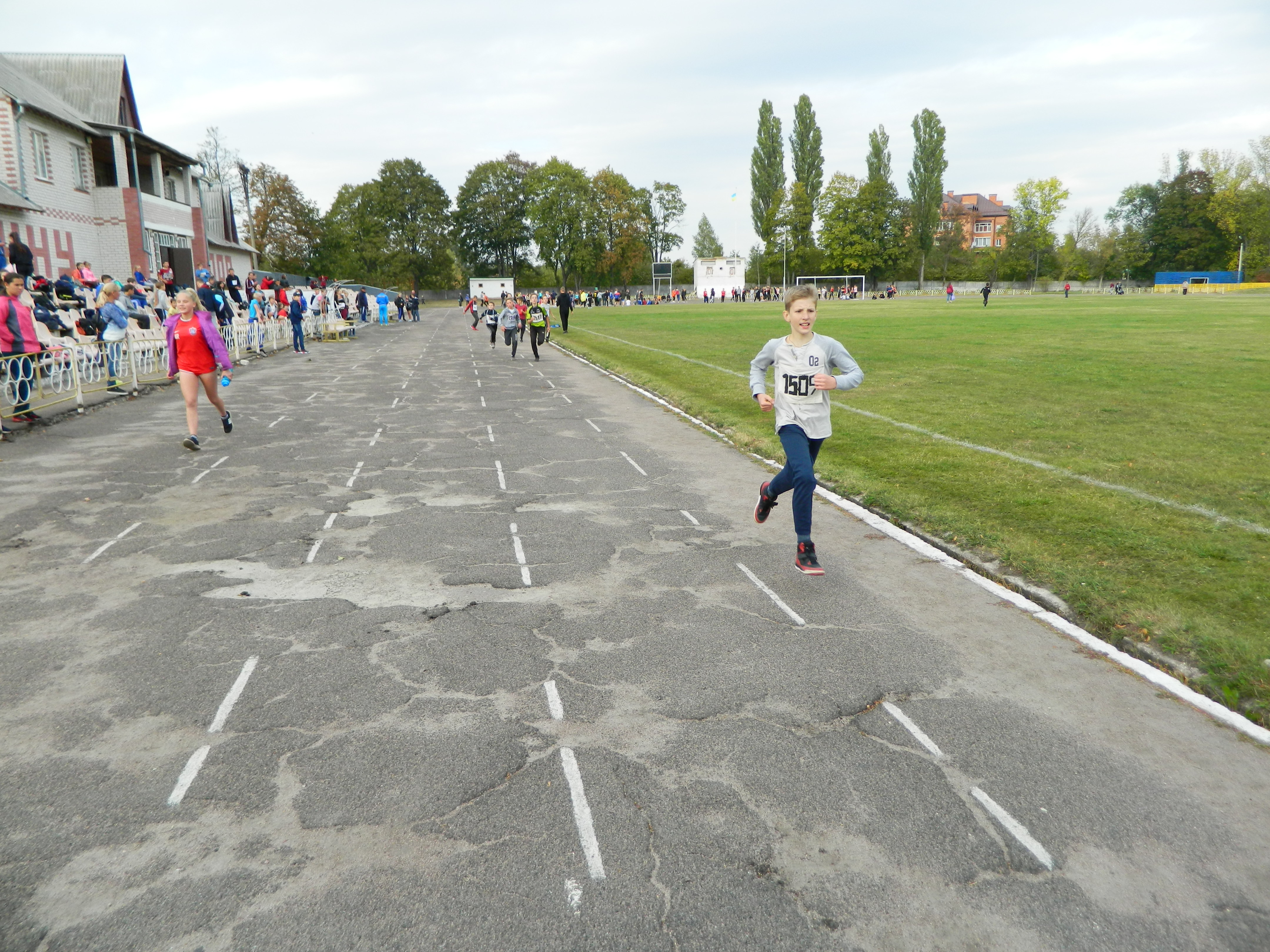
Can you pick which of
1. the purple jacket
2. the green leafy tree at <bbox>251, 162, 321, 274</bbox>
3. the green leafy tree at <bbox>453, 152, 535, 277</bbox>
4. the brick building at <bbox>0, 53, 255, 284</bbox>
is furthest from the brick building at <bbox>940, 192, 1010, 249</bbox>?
the purple jacket

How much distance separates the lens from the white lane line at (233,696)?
14.0ft

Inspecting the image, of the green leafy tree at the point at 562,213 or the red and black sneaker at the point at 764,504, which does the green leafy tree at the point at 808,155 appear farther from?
the red and black sneaker at the point at 764,504

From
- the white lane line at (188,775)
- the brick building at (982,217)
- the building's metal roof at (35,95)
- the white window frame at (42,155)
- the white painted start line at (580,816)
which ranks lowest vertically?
the white painted start line at (580,816)

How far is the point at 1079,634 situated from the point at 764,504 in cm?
265

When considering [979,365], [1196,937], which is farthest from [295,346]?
[1196,937]

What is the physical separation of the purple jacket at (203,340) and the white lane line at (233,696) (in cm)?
721

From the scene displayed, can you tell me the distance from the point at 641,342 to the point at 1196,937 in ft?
98.1

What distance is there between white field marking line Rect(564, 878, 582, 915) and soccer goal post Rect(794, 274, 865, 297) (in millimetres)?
103963

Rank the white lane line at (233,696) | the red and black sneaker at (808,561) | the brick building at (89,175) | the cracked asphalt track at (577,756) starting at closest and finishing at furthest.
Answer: the cracked asphalt track at (577,756) → the white lane line at (233,696) → the red and black sneaker at (808,561) → the brick building at (89,175)

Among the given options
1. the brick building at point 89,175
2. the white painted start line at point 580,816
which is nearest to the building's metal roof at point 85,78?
the brick building at point 89,175

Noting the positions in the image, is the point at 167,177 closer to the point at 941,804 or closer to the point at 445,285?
the point at 941,804

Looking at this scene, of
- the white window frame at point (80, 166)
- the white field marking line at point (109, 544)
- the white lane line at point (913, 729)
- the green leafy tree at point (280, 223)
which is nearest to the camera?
the white lane line at point (913, 729)

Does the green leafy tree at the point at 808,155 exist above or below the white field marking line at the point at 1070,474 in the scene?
above

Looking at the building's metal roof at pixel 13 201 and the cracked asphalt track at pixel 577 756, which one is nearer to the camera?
the cracked asphalt track at pixel 577 756
